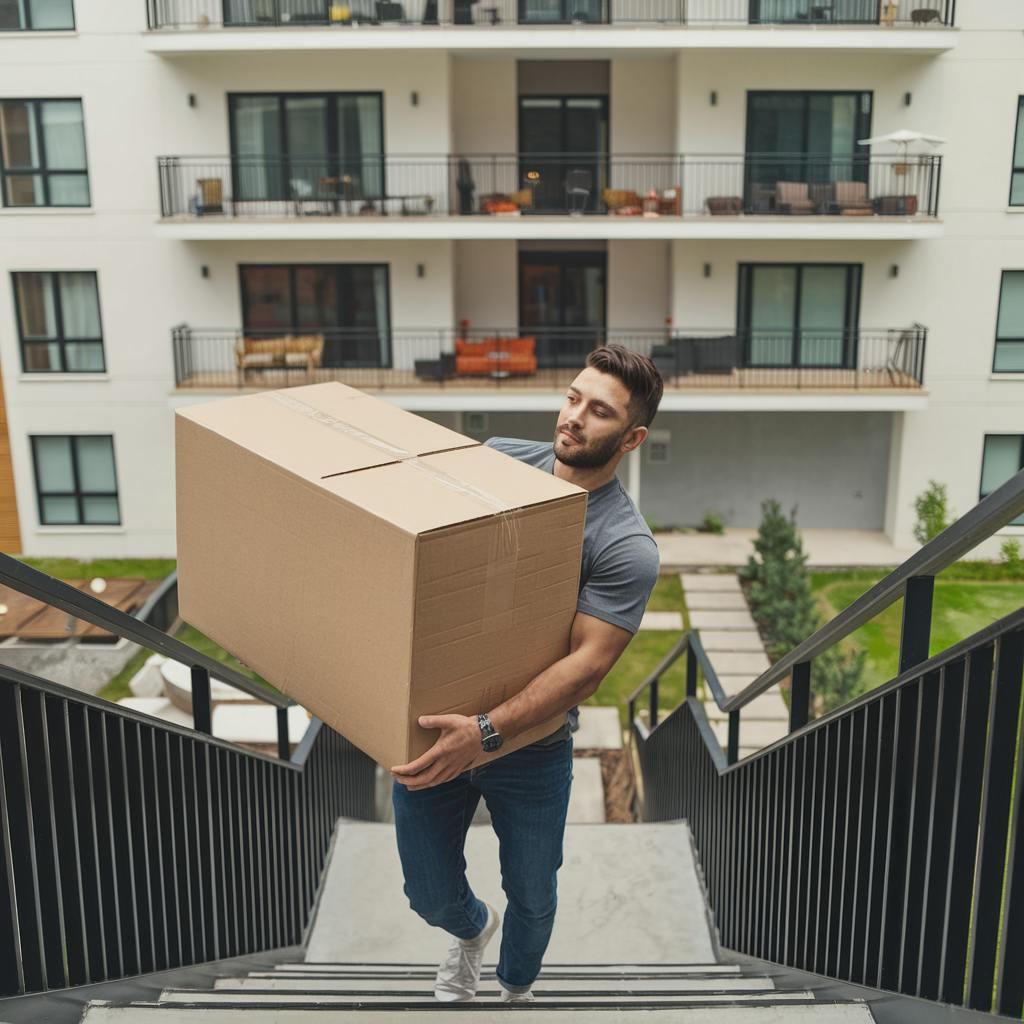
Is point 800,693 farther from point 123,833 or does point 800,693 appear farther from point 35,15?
point 35,15

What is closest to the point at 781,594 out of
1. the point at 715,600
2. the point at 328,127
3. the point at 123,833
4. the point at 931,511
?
the point at 715,600

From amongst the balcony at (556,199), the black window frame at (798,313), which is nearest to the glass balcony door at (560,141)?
the balcony at (556,199)

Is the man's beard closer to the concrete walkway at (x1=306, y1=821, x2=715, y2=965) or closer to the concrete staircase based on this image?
the concrete staircase

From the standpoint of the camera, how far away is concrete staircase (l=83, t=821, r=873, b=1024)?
6.36ft

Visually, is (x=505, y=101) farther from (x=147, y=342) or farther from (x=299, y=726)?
(x=299, y=726)

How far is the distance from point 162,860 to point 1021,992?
1.57 metres

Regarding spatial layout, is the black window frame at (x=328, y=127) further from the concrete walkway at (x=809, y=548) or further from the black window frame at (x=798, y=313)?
the concrete walkway at (x=809, y=548)

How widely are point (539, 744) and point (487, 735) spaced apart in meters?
0.39

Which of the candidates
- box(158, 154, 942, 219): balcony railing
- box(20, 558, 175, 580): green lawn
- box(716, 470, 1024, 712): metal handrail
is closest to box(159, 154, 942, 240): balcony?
box(158, 154, 942, 219): balcony railing

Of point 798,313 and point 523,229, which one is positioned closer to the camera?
point 523,229

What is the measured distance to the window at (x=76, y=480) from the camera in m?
12.3

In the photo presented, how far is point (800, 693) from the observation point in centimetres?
262

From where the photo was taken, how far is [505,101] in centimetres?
1230

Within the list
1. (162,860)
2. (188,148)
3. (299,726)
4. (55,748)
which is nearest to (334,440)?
(55,748)
